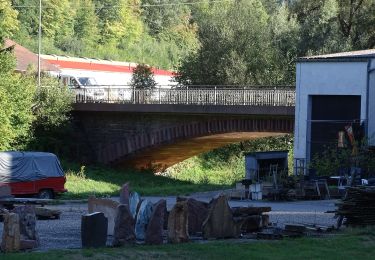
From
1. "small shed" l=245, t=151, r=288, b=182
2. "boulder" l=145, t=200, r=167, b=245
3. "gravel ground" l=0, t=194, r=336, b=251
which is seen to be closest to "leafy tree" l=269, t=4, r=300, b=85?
"small shed" l=245, t=151, r=288, b=182

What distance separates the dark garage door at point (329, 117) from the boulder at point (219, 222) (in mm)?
22603

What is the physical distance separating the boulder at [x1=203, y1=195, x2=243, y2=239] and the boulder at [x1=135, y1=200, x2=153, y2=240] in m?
1.33

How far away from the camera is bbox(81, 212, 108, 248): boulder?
781 inches

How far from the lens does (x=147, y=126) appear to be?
59.2 meters

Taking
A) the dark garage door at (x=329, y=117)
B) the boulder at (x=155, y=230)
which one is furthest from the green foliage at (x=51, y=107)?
the boulder at (x=155, y=230)

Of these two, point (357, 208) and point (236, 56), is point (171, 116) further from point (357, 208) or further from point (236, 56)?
point (357, 208)

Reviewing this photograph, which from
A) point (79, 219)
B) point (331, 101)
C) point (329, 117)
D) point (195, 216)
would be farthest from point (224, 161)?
point (195, 216)

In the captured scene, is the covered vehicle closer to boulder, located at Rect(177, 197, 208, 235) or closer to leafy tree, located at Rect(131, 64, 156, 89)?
boulder, located at Rect(177, 197, 208, 235)

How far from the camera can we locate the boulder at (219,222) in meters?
22.2

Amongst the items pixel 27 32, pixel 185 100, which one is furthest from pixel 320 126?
pixel 27 32

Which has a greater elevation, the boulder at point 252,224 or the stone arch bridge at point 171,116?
the stone arch bridge at point 171,116

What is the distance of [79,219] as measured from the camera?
28906 mm

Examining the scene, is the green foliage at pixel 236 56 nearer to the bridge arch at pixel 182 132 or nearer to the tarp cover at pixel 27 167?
the bridge arch at pixel 182 132

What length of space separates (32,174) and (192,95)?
18.2 metres
